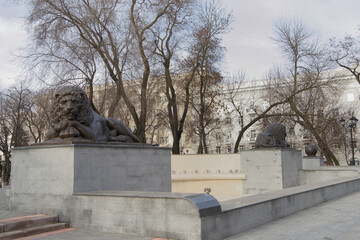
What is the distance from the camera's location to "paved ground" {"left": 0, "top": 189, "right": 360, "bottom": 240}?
243 inches

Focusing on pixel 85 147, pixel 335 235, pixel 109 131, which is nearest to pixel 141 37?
pixel 109 131

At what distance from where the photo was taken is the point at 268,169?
17391 millimetres

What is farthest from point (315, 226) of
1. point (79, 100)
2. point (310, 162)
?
point (310, 162)

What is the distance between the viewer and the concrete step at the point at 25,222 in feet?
21.8

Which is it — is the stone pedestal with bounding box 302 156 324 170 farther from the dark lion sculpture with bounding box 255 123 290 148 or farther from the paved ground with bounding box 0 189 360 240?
the paved ground with bounding box 0 189 360 240

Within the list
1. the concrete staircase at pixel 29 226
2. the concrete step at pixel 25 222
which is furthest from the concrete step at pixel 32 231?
the concrete step at pixel 25 222

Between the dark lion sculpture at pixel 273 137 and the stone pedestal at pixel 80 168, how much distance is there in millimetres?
9041

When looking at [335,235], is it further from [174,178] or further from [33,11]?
[33,11]

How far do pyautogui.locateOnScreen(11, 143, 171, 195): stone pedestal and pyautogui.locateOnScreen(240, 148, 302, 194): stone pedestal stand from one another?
8737 mm

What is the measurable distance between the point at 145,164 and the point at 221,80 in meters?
19.0

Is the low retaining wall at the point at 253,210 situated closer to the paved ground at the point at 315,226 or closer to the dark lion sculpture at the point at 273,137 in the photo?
the paved ground at the point at 315,226

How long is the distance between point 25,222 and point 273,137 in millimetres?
13299

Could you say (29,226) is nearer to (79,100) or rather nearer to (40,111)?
(79,100)

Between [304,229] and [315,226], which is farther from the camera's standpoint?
[315,226]
